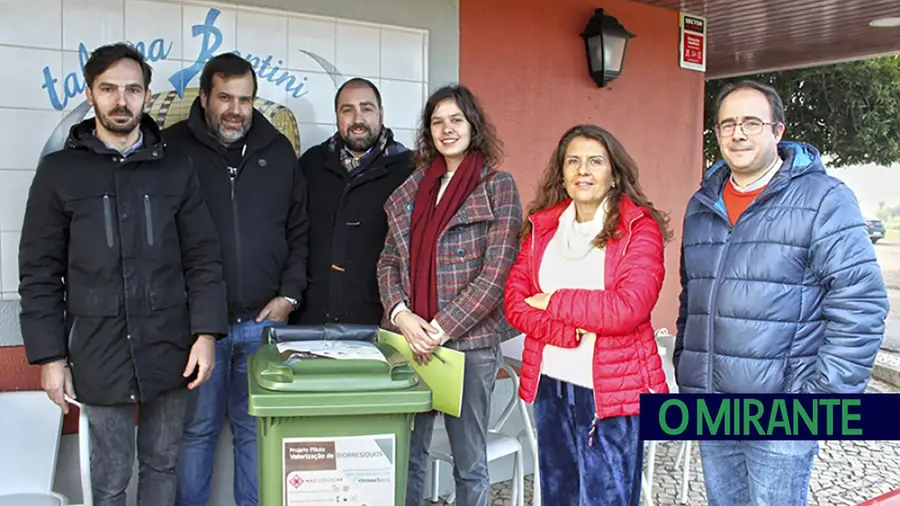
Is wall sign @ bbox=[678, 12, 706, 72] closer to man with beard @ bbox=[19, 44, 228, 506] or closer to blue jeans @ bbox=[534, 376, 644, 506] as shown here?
blue jeans @ bbox=[534, 376, 644, 506]

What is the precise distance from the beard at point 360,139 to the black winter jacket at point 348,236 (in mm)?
69

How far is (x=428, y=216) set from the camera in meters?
2.65

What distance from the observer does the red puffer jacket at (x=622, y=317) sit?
7.22ft

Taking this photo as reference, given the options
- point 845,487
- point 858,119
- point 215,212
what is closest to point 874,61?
point 858,119

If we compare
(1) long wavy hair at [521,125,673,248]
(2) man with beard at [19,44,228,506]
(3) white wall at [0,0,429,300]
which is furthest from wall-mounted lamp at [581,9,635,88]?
(2) man with beard at [19,44,228,506]

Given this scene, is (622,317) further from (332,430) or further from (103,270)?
(103,270)

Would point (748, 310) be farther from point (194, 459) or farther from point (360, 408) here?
point (194, 459)

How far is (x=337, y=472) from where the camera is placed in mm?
1842

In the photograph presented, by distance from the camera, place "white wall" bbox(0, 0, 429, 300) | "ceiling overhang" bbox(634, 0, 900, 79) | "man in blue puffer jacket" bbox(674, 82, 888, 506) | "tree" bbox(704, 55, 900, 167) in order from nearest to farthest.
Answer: "man in blue puffer jacket" bbox(674, 82, 888, 506), "white wall" bbox(0, 0, 429, 300), "ceiling overhang" bbox(634, 0, 900, 79), "tree" bbox(704, 55, 900, 167)

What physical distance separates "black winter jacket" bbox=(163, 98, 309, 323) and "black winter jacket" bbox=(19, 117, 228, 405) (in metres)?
0.28

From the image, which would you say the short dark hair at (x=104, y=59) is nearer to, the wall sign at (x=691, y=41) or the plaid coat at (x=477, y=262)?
the plaid coat at (x=477, y=262)

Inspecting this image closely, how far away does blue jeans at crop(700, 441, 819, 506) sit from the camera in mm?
2086

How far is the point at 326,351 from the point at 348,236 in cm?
87

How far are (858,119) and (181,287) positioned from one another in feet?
39.2
